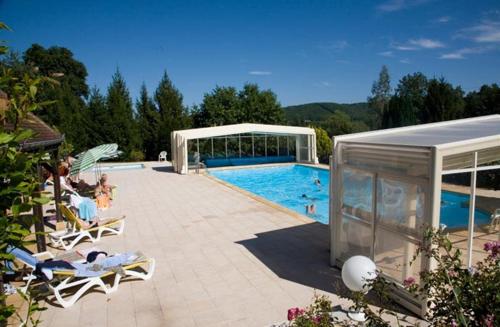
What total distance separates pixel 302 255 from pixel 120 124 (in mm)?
22111

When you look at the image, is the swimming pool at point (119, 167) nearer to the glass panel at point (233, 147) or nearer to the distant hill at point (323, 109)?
the glass panel at point (233, 147)

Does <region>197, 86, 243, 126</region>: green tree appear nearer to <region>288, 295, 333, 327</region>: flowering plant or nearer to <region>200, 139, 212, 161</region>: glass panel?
<region>200, 139, 212, 161</region>: glass panel

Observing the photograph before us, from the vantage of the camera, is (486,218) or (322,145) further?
(322,145)

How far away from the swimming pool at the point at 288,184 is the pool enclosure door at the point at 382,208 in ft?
13.6

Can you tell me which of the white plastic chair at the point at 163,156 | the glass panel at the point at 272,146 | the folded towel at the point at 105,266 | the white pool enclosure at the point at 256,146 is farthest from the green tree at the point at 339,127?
the folded towel at the point at 105,266

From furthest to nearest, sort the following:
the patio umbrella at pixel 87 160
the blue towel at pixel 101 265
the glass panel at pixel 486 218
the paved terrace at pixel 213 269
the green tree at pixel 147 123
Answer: the green tree at pixel 147 123 < the patio umbrella at pixel 87 160 < the glass panel at pixel 486 218 < the blue towel at pixel 101 265 < the paved terrace at pixel 213 269

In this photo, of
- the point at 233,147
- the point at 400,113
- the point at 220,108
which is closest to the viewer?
the point at 233,147

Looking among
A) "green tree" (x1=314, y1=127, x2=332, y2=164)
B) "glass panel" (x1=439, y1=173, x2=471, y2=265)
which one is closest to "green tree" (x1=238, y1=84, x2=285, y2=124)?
"green tree" (x1=314, y1=127, x2=332, y2=164)

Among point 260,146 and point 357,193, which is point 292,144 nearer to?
point 260,146

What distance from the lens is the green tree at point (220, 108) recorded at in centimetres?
3275

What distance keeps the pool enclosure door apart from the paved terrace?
0.79 m

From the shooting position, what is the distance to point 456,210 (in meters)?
5.97

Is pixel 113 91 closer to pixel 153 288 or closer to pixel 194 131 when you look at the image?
pixel 194 131

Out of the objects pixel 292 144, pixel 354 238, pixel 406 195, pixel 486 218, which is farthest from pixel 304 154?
pixel 406 195
